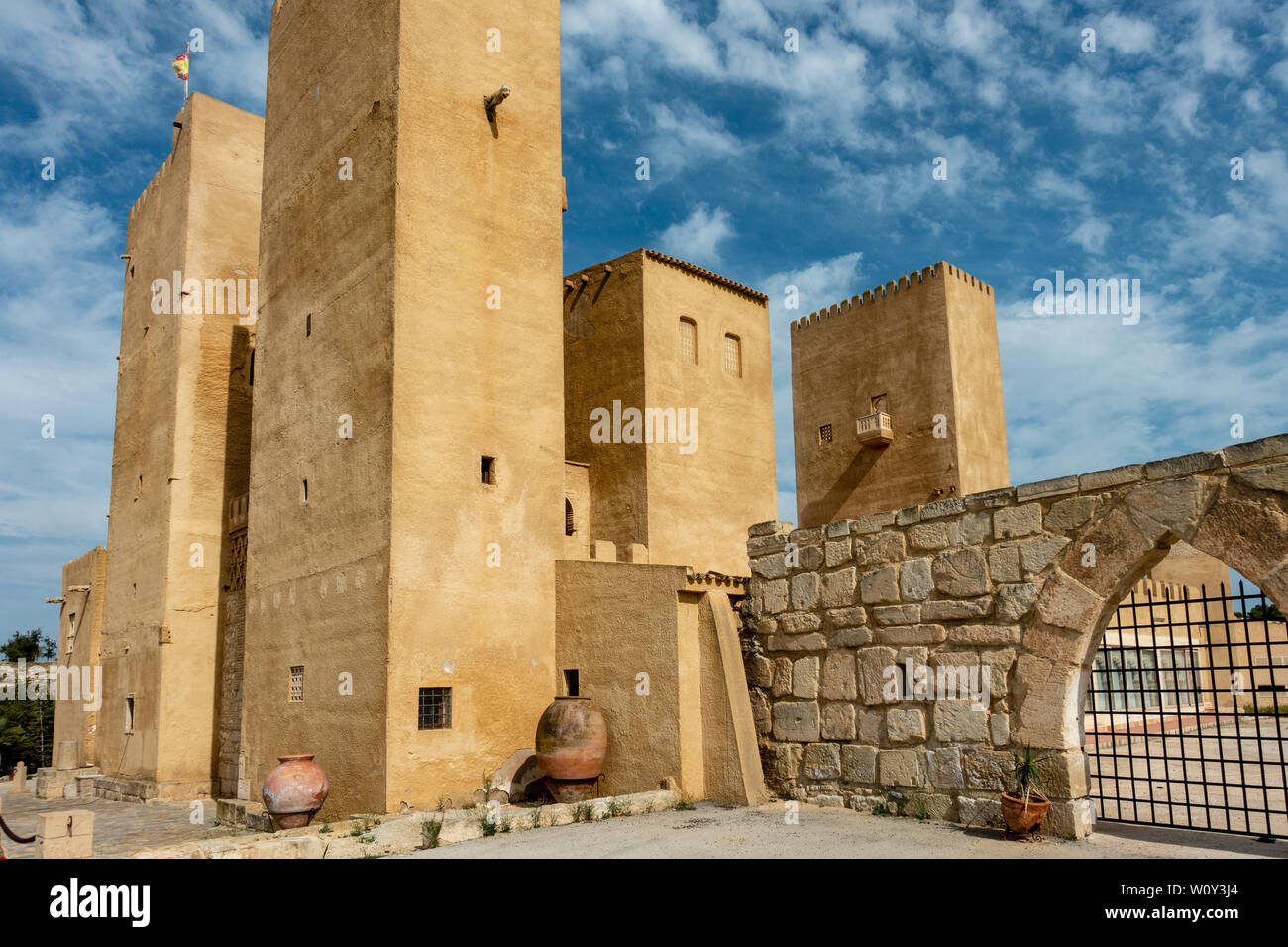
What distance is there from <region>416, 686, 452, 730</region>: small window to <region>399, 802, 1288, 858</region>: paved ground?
2731 mm

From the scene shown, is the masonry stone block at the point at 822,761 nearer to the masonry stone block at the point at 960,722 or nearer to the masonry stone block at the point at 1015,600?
the masonry stone block at the point at 960,722

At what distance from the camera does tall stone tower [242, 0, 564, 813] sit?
12.1 m

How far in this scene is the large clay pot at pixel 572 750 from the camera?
38.1 ft

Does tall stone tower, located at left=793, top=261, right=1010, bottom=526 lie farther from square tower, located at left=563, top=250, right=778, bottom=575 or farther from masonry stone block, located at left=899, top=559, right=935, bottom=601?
masonry stone block, located at left=899, top=559, right=935, bottom=601

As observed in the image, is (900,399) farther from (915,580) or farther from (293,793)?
(293,793)

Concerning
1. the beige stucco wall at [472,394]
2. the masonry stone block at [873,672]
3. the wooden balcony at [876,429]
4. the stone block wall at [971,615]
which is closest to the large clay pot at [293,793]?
the beige stucco wall at [472,394]

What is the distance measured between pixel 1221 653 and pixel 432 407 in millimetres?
24851

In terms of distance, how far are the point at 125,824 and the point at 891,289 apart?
20.1 m

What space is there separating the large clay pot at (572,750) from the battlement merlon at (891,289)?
15.9 meters

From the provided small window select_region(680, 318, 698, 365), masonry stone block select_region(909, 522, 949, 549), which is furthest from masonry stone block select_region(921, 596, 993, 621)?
small window select_region(680, 318, 698, 365)

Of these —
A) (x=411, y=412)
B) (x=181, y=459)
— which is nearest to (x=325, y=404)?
(x=411, y=412)

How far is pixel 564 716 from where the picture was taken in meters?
11.9
